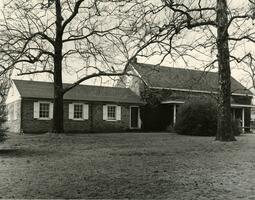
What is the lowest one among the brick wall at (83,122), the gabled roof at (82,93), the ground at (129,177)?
the ground at (129,177)

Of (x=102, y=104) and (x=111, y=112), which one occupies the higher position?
(x=102, y=104)

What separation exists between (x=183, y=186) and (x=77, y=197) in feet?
7.50

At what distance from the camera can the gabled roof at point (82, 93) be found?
1328 inches

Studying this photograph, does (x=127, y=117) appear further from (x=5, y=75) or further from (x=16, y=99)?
(x=5, y=75)

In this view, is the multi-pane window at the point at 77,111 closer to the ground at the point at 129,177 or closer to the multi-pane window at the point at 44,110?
the multi-pane window at the point at 44,110

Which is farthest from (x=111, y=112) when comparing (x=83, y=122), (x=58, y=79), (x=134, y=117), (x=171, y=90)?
(x=58, y=79)

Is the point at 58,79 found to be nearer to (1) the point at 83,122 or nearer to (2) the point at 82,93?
(1) the point at 83,122

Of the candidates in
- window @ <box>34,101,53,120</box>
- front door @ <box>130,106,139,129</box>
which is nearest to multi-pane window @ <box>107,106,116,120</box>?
front door @ <box>130,106,139,129</box>

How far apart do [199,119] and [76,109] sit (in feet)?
36.3

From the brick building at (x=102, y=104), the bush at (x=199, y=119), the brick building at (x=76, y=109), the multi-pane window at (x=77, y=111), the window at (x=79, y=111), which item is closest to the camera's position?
the bush at (x=199, y=119)

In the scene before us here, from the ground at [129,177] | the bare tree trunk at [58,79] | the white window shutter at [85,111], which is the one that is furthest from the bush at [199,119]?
the ground at [129,177]

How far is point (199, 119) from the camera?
29797mm

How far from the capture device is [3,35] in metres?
23.7

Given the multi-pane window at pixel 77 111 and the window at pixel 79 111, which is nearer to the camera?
the window at pixel 79 111
